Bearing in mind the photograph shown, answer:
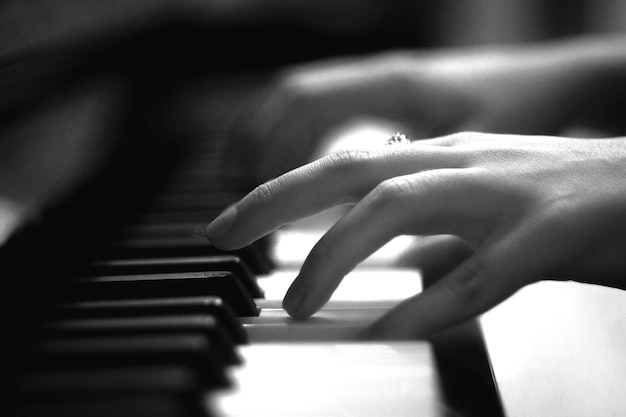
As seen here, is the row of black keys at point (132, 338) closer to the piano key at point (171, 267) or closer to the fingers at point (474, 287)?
the piano key at point (171, 267)

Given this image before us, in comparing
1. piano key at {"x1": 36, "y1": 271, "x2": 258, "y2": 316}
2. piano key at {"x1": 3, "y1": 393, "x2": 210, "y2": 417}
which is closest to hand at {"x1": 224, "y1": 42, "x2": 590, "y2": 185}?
piano key at {"x1": 36, "y1": 271, "x2": 258, "y2": 316}

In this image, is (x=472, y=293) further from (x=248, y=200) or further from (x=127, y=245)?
(x=127, y=245)

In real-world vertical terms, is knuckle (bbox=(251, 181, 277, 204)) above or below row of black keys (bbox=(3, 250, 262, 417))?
above

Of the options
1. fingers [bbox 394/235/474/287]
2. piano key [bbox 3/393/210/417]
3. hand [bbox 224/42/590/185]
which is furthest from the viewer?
hand [bbox 224/42/590/185]

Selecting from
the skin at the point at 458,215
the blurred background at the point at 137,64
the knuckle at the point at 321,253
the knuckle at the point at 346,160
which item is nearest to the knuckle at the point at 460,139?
the skin at the point at 458,215

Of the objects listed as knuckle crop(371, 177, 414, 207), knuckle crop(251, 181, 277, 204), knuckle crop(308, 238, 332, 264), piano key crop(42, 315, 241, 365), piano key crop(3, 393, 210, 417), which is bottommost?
piano key crop(3, 393, 210, 417)

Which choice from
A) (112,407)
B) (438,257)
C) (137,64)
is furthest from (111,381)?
(137,64)

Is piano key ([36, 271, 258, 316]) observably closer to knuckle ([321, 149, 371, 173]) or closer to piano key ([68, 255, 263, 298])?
piano key ([68, 255, 263, 298])

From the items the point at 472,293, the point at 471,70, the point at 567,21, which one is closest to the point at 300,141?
the point at 471,70
